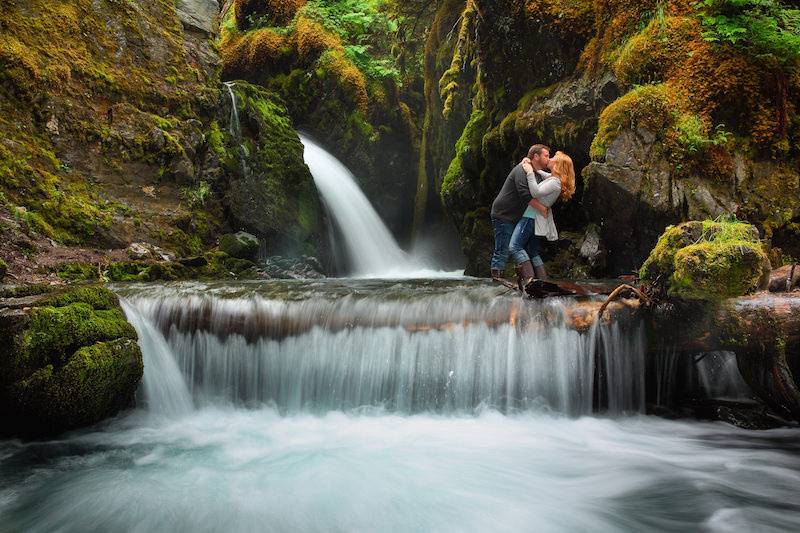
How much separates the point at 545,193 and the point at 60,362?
519 centimetres

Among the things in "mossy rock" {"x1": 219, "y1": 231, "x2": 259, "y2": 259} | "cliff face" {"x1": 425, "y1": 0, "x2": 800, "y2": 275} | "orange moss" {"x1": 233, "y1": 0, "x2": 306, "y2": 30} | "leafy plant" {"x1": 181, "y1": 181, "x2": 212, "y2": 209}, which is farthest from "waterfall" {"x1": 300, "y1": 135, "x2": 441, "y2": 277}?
"cliff face" {"x1": 425, "y1": 0, "x2": 800, "y2": 275}

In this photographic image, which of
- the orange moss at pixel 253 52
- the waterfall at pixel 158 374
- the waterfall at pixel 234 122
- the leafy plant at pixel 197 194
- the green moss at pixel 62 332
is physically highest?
the orange moss at pixel 253 52

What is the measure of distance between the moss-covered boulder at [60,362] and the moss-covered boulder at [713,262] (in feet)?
17.3

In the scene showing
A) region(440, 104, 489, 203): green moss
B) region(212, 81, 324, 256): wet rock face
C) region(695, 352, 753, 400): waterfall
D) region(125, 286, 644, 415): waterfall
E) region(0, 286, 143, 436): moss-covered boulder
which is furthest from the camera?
region(212, 81, 324, 256): wet rock face

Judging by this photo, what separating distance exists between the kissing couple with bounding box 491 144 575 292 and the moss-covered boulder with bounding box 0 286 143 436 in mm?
4393

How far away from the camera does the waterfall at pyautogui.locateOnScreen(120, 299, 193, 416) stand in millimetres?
5547

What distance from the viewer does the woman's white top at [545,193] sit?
5.61 metres

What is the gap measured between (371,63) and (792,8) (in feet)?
39.4

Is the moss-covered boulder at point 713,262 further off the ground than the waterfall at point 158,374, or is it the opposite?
the moss-covered boulder at point 713,262

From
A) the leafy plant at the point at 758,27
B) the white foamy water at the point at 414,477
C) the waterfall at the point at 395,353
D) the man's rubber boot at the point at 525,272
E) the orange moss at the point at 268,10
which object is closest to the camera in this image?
the white foamy water at the point at 414,477

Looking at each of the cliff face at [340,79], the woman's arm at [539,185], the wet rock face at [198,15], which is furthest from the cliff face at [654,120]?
the wet rock face at [198,15]

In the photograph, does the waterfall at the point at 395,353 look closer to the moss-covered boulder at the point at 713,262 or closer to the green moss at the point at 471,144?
the moss-covered boulder at the point at 713,262

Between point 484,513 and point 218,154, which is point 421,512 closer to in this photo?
point 484,513

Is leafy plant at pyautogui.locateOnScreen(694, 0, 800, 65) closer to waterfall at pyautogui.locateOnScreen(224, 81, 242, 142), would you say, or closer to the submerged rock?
the submerged rock
